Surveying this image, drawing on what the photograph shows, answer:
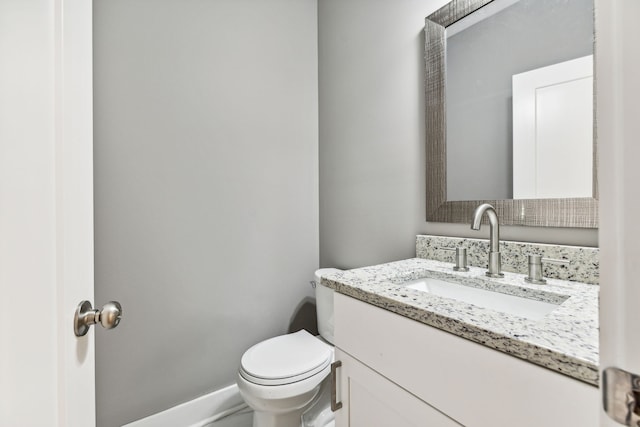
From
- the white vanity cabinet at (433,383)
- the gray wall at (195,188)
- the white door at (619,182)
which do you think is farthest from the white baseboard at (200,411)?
the white door at (619,182)

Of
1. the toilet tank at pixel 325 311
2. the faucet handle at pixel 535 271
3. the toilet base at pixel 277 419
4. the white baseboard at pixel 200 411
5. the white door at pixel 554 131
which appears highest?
the white door at pixel 554 131

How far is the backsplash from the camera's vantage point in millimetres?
784

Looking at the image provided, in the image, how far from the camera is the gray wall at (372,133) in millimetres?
1270

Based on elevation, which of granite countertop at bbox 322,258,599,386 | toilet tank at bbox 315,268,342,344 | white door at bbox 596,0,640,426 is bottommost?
toilet tank at bbox 315,268,342,344

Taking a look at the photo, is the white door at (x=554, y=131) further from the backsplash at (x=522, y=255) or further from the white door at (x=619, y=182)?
the white door at (x=619, y=182)

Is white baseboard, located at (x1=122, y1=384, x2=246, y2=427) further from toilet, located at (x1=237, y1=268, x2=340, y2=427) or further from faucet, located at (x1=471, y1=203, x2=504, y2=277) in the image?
faucet, located at (x1=471, y1=203, x2=504, y2=277)

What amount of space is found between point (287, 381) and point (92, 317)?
748 millimetres

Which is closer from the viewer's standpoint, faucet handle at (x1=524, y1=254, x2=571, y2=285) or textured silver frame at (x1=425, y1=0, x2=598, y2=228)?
faucet handle at (x1=524, y1=254, x2=571, y2=285)

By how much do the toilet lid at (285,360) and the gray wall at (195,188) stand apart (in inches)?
11.2

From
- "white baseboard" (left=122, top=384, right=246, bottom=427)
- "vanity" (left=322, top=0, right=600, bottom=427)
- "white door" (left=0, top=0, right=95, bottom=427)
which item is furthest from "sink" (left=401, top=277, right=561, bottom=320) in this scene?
"white baseboard" (left=122, top=384, right=246, bottom=427)

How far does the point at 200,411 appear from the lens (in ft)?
4.40

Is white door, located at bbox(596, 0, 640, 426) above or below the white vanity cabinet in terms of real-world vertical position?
above

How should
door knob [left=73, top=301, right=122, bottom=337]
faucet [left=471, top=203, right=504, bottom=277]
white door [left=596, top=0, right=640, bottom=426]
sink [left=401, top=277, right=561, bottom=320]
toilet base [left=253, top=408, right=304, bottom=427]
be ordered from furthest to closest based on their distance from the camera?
toilet base [left=253, top=408, right=304, bottom=427], faucet [left=471, top=203, right=504, bottom=277], sink [left=401, top=277, right=561, bottom=320], door knob [left=73, top=301, right=122, bottom=337], white door [left=596, top=0, right=640, bottom=426]

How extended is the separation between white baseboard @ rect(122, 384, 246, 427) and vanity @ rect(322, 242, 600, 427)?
0.83 m
